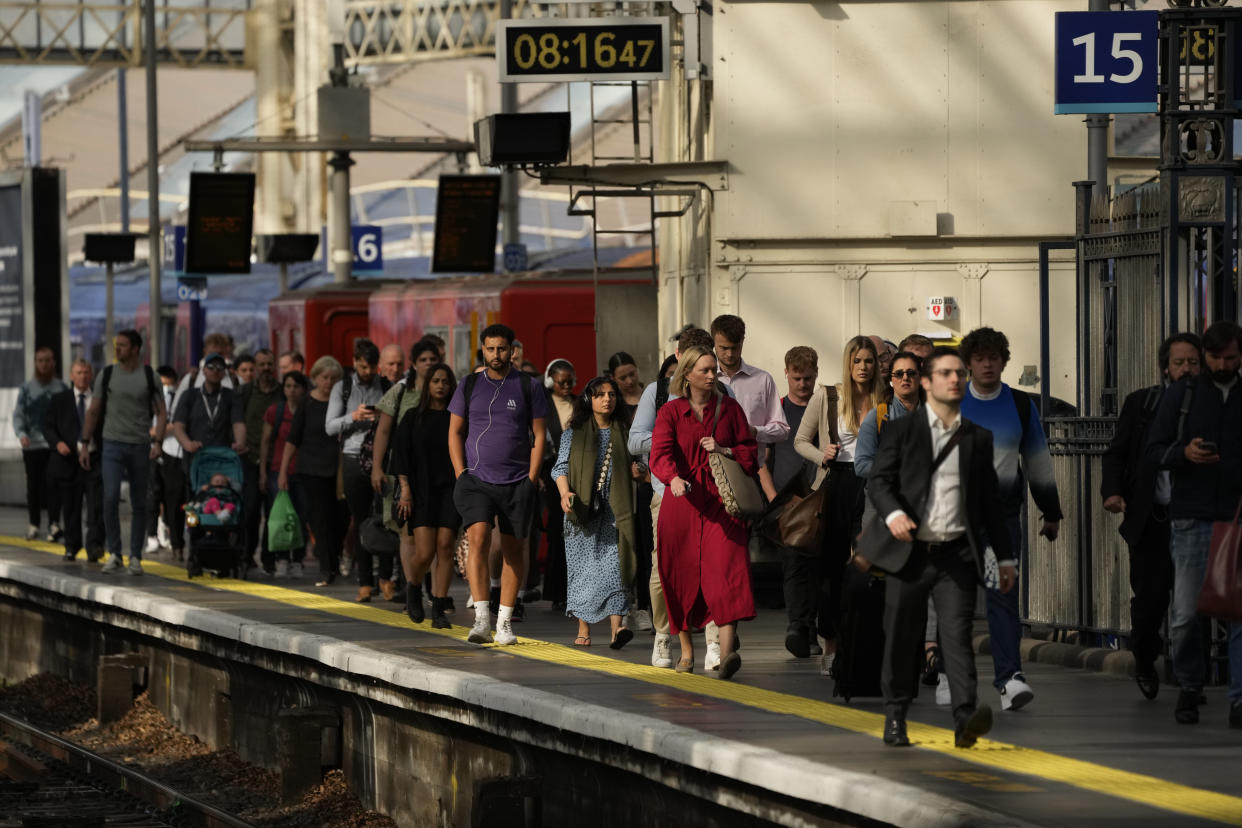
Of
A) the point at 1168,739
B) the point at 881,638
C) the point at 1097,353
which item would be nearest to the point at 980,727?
the point at 1168,739

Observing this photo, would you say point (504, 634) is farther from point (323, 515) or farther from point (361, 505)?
point (323, 515)

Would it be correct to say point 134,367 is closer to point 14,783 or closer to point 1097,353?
point 14,783

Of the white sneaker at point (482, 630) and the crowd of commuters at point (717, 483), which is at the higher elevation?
the crowd of commuters at point (717, 483)

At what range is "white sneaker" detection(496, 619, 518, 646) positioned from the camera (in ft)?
45.3

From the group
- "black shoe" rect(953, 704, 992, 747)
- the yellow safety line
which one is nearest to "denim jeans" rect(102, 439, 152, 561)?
the yellow safety line

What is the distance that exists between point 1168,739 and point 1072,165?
10025 mm

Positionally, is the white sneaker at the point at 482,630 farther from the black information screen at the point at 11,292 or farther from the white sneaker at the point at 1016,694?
the black information screen at the point at 11,292

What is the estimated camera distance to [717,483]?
12.2 meters

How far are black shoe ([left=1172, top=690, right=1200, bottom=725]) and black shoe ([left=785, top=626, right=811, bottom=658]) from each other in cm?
299

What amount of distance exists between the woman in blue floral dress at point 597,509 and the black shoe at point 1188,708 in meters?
4.00

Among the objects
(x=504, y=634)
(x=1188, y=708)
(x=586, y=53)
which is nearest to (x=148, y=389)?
(x=586, y=53)

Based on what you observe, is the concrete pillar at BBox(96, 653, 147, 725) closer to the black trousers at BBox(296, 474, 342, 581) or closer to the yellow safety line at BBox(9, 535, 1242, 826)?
the yellow safety line at BBox(9, 535, 1242, 826)

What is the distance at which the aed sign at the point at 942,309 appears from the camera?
764 inches

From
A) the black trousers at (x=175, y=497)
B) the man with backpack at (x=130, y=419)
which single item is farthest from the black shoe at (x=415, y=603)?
the black trousers at (x=175, y=497)
